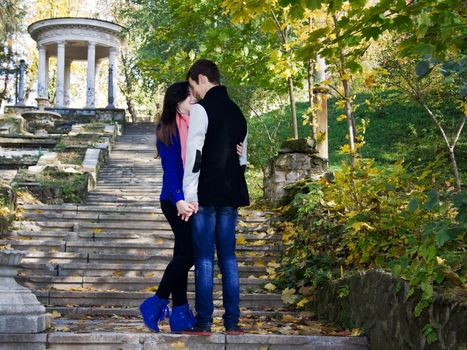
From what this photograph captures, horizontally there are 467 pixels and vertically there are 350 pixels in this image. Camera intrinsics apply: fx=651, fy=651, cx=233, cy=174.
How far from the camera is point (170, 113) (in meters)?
4.53

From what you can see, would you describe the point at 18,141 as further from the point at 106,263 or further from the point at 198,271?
the point at 198,271

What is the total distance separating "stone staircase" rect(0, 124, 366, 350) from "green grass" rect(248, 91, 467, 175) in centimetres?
415

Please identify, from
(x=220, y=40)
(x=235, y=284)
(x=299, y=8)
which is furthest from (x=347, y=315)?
(x=220, y=40)

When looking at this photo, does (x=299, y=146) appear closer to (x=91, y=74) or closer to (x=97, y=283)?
(x=97, y=283)

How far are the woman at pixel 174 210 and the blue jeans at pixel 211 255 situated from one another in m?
0.14

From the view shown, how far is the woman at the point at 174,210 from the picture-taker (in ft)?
14.5

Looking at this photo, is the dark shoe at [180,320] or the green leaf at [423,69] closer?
the green leaf at [423,69]

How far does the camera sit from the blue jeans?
4285 millimetres

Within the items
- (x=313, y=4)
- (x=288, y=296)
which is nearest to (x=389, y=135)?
(x=288, y=296)

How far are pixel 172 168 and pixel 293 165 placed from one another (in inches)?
235

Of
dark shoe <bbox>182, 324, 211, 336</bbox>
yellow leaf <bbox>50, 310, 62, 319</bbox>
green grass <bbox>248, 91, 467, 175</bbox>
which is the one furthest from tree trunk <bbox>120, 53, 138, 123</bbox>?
dark shoe <bbox>182, 324, 211, 336</bbox>

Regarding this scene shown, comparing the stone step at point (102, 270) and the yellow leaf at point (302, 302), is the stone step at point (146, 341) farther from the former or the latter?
the stone step at point (102, 270)

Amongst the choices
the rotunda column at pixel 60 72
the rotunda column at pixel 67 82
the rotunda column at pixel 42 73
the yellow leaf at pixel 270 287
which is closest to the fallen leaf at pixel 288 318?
the yellow leaf at pixel 270 287

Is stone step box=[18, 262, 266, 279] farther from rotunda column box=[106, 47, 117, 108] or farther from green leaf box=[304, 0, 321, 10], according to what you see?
rotunda column box=[106, 47, 117, 108]
